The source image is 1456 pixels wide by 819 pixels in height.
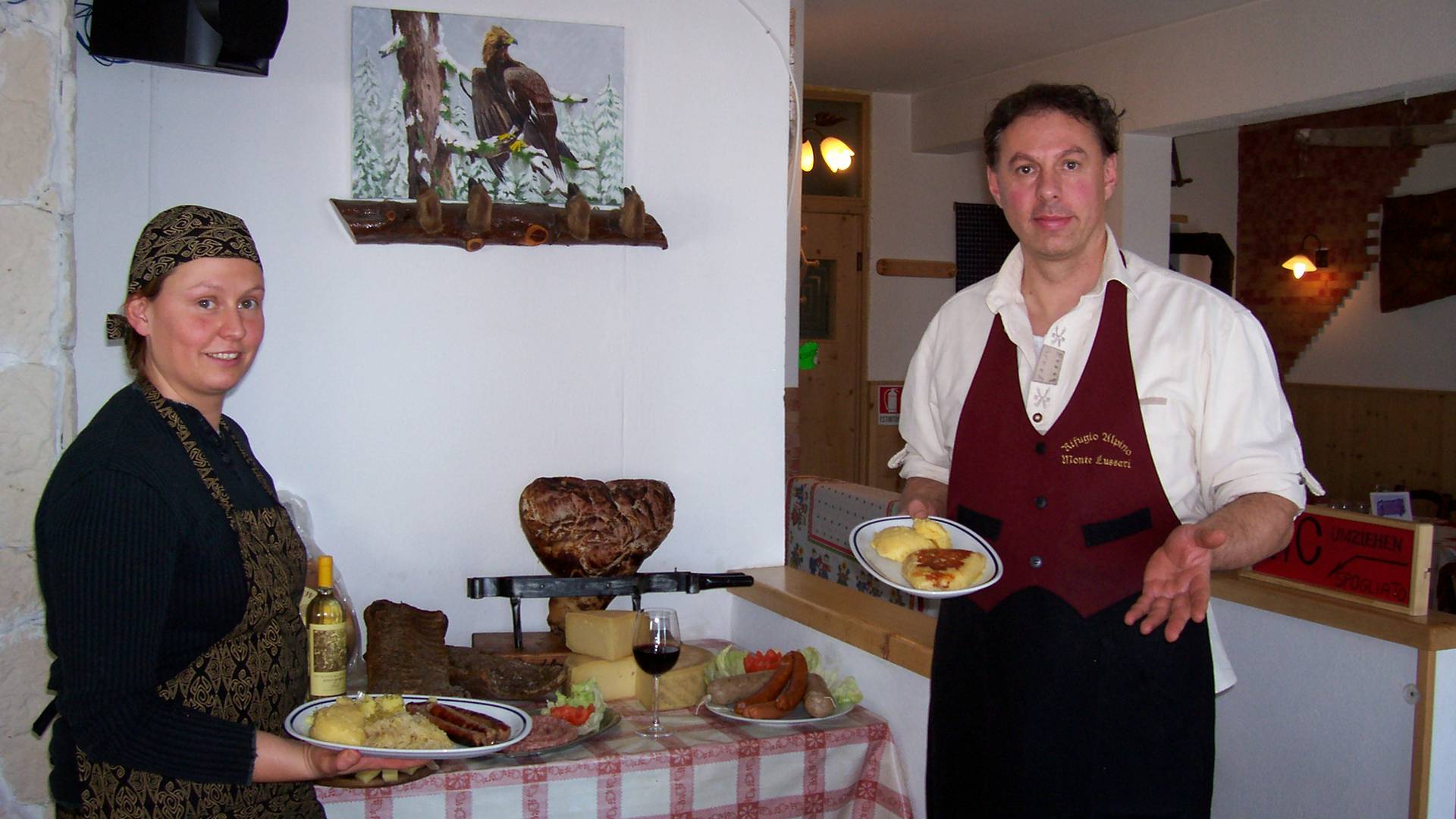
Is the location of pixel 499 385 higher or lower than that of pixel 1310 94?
lower

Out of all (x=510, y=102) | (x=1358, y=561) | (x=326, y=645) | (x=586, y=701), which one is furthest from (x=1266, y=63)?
(x=326, y=645)

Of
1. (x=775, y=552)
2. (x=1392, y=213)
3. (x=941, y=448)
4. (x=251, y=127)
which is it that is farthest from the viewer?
(x=1392, y=213)

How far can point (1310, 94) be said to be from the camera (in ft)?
17.0

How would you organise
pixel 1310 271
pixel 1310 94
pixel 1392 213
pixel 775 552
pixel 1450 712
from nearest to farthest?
pixel 1450 712 → pixel 775 552 → pixel 1310 94 → pixel 1392 213 → pixel 1310 271

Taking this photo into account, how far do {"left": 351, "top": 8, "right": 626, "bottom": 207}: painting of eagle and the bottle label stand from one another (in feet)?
3.48

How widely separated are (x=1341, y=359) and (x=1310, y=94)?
3895mm

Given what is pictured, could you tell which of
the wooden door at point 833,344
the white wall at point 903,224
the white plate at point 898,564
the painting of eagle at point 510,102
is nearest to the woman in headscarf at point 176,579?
the white plate at point 898,564

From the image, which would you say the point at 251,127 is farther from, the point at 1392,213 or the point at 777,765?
the point at 1392,213

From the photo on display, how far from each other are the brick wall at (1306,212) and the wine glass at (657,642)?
7.42 meters

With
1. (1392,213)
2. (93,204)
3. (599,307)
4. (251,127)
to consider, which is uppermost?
(1392,213)

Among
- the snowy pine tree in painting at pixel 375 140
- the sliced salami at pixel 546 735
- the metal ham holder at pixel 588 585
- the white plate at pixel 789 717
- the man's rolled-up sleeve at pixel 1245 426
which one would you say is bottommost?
the white plate at pixel 789 717

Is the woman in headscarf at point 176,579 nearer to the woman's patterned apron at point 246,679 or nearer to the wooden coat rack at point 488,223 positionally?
the woman's patterned apron at point 246,679

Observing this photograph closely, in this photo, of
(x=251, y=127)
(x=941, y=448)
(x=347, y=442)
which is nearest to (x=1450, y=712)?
(x=941, y=448)

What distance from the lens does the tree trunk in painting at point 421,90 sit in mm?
2799
